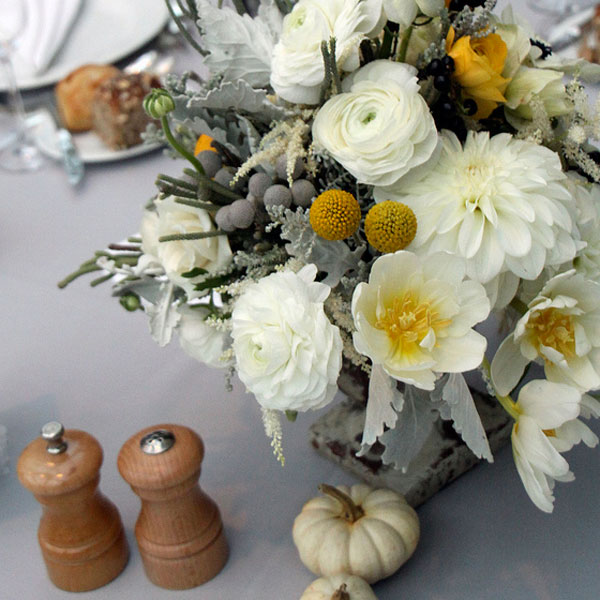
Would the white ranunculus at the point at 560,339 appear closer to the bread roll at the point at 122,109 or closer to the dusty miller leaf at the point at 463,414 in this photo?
the dusty miller leaf at the point at 463,414

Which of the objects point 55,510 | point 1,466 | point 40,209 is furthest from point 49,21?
point 55,510

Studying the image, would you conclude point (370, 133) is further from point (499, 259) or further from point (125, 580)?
point (125, 580)

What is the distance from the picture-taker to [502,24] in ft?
1.96

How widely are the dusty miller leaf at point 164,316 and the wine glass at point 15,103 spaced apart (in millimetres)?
702

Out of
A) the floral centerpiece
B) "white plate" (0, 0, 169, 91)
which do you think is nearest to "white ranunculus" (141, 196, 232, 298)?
the floral centerpiece

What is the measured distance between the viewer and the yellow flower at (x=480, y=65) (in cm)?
55

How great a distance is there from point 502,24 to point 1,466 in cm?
62

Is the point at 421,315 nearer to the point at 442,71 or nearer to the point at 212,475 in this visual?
the point at 442,71

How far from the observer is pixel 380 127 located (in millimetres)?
525

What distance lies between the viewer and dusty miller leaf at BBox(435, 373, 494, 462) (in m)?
0.52

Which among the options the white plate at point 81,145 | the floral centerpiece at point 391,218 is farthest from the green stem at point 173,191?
the white plate at point 81,145

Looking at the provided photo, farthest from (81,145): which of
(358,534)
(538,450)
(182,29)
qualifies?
(538,450)

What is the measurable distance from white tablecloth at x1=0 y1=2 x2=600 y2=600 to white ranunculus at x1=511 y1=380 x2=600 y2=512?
149 mm

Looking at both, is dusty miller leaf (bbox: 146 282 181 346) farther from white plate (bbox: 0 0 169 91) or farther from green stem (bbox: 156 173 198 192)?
white plate (bbox: 0 0 169 91)
